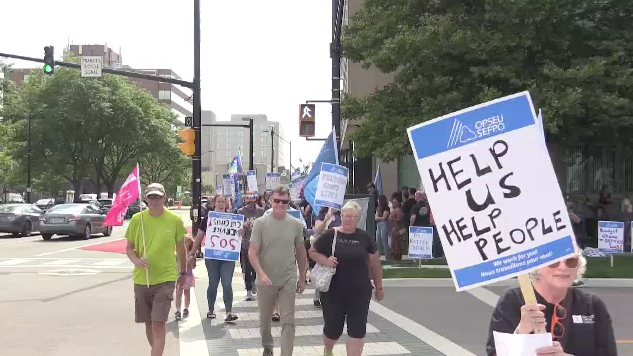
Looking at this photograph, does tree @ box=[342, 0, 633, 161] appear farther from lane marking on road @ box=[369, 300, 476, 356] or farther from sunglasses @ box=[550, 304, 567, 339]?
sunglasses @ box=[550, 304, 567, 339]

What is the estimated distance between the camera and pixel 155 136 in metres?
57.2

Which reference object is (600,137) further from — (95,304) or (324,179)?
(95,304)

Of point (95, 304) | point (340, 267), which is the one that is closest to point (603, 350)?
point (340, 267)

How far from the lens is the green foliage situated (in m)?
52.0

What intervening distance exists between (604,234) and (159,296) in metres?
11.7

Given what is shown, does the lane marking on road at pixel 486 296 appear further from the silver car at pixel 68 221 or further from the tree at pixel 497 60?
the silver car at pixel 68 221

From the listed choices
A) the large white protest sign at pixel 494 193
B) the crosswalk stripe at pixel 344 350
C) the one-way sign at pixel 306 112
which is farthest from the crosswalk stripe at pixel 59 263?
the large white protest sign at pixel 494 193

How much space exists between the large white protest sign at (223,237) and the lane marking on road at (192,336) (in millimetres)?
966

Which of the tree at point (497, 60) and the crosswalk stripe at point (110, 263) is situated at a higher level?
the tree at point (497, 60)

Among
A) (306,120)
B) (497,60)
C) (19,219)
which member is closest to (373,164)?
(306,120)

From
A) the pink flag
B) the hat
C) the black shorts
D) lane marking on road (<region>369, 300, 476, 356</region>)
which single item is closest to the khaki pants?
the black shorts

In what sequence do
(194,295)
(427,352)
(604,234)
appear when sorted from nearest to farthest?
1. (427,352)
2. (194,295)
3. (604,234)

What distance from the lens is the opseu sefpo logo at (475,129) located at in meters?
3.12

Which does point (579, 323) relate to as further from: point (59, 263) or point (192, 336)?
point (59, 263)
